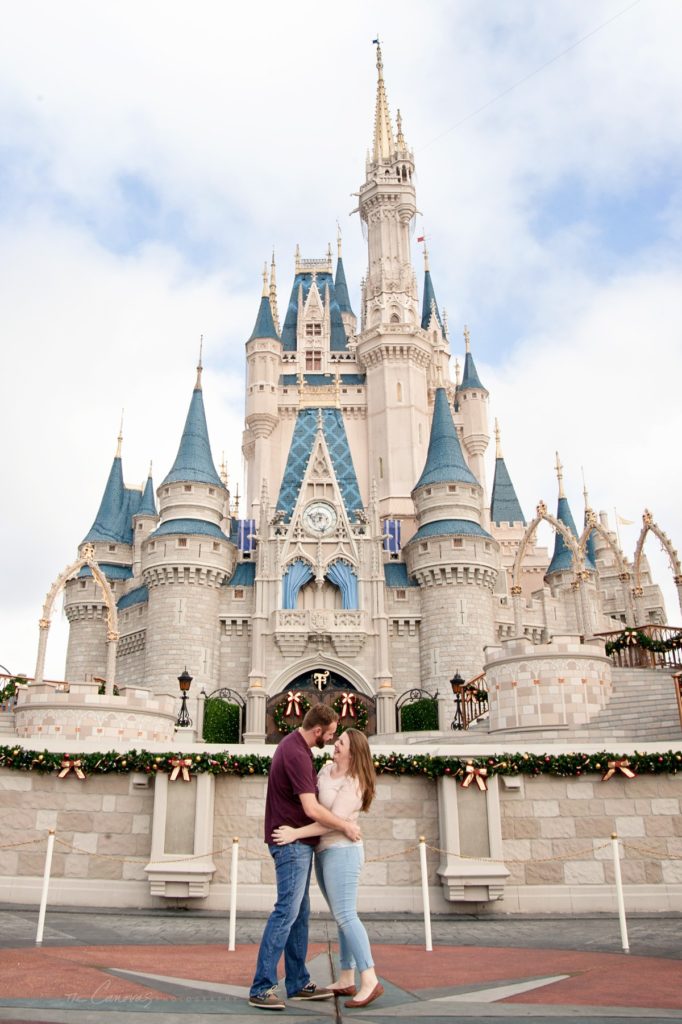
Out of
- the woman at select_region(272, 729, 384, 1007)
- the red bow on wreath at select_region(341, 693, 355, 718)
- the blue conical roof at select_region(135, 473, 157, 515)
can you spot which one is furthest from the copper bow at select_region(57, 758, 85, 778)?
the blue conical roof at select_region(135, 473, 157, 515)

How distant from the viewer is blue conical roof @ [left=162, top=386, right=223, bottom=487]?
41.3 meters

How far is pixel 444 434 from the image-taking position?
144 feet

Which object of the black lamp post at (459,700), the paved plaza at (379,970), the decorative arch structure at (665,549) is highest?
the decorative arch structure at (665,549)

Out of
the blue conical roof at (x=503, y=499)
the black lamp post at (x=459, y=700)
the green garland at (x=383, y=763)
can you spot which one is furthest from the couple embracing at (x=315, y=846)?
the blue conical roof at (x=503, y=499)

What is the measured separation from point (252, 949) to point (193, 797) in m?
3.06

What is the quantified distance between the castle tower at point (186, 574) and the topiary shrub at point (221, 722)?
7.62ft

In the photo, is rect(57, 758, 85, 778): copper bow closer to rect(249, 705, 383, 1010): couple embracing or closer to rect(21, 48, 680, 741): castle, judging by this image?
rect(249, 705, 383, 1010): couple embracing

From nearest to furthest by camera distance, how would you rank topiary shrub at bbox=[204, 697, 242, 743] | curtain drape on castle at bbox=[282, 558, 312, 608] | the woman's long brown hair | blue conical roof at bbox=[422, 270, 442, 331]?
1. the woman's long brown hair
2. topiary shrub at bbox=[204, 697, 242, 743]
3. curtain drape on castle at bbox=[282, 558, 312, 608]
4. blue conical roof at bbox=[422, 270, 442, 331]

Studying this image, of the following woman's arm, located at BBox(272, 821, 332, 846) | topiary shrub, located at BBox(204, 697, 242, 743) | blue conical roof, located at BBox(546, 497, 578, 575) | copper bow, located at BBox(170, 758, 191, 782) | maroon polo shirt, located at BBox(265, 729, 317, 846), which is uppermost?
blue conical roof, located at BBox(546, 497, 578, 575)

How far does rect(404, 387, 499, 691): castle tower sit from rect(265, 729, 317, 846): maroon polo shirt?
106ft

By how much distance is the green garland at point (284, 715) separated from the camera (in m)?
34.2

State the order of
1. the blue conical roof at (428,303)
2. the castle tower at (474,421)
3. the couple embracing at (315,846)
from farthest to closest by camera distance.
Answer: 1. the blue conical roof at (428,303)
2. the castle tower at (474,421)
3. the couple embracing at (315,846)

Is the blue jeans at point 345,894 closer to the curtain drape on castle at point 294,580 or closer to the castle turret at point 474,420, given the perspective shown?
the curtain drape on castle at point 294,580

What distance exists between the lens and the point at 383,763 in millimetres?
10484
